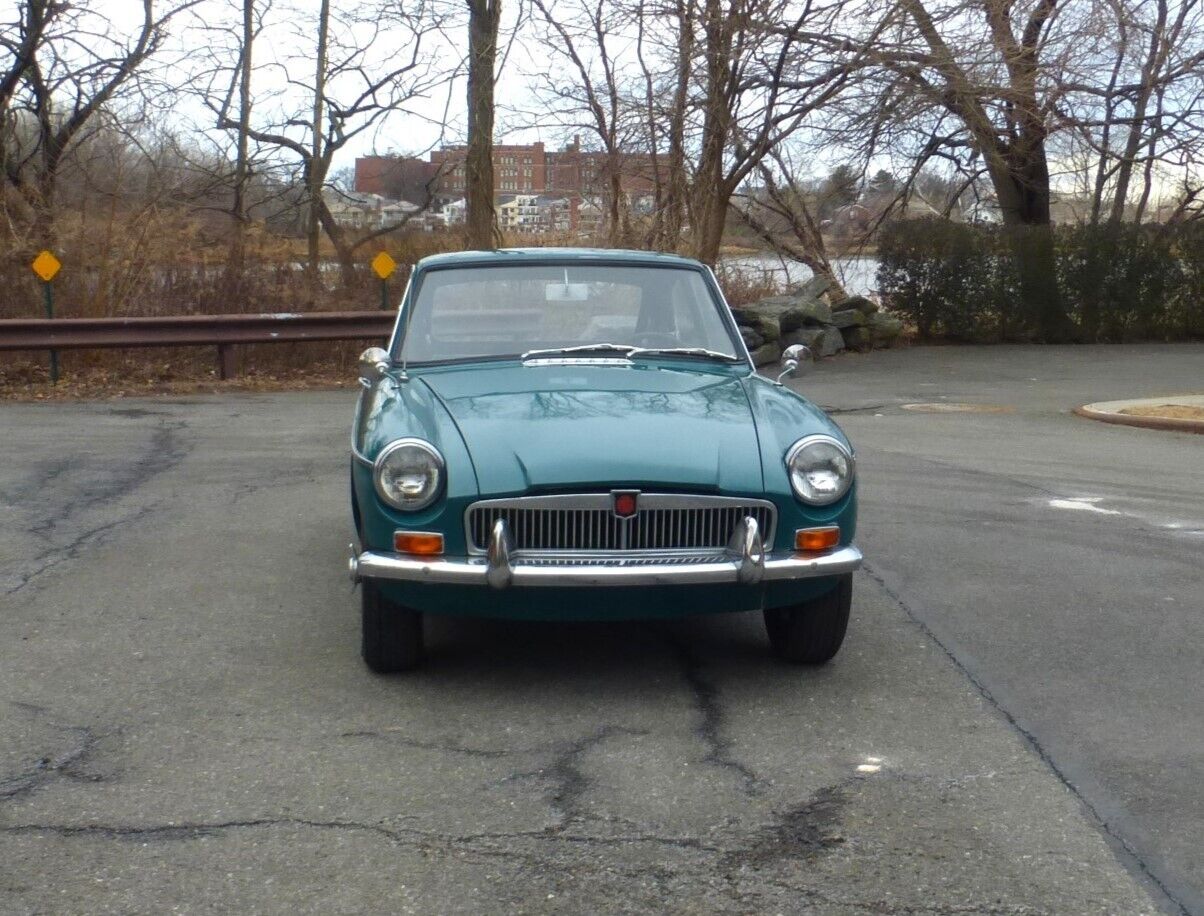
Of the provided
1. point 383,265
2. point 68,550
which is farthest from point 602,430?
Answer: point 383,265

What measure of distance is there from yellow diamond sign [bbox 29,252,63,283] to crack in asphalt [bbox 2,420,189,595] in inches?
201

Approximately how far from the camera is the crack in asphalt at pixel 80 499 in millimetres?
7254

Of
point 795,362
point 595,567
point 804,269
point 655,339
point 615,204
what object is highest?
point 615,204

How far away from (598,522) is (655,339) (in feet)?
5.92

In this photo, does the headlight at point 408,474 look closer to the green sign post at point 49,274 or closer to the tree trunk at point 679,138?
the green sign post at point 49,274

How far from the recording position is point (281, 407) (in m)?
14.3

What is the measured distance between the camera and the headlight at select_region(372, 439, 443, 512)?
4.78 metres

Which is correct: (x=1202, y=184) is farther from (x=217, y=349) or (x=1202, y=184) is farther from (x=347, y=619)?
(x=347, y=619)

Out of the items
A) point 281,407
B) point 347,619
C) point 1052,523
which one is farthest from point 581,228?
point 347,619

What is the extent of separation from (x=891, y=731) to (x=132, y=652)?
2895 mm

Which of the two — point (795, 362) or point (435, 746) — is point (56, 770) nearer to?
point (435, 746)

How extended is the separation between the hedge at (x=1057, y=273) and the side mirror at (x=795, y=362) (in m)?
16.0

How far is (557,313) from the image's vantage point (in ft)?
20.9

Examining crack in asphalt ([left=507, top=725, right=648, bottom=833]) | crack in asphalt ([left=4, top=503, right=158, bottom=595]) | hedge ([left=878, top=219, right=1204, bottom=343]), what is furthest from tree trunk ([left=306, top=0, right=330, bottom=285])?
crack in asphalt ([left=507, top=725, right=648, bottom=833])
